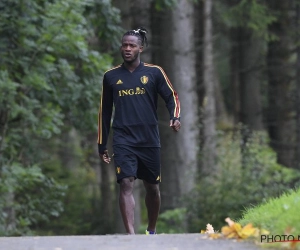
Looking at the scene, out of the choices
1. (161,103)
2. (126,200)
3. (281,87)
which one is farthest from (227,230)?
(281,87)

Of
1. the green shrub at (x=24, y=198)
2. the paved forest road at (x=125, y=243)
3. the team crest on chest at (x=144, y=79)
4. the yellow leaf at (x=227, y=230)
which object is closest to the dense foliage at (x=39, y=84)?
the green shrub at (x=24, y=198)

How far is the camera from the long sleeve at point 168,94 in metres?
10.4

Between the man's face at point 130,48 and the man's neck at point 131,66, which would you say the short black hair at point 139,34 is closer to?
the man's face at point 130,48

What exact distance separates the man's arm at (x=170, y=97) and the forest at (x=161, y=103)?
19.6ft

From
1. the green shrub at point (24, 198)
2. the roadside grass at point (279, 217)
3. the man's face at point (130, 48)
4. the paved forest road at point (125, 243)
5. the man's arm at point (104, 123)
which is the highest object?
the man's face at point (130, 48)

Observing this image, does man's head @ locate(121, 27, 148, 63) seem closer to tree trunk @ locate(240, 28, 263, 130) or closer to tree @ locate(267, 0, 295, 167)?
tree @ locate(267, 0, 295, 167)

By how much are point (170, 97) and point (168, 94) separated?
0.18ft

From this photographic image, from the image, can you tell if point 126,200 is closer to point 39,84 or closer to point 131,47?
point 131,47

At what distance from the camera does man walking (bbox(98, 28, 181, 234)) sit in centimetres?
1019

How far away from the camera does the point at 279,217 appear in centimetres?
822

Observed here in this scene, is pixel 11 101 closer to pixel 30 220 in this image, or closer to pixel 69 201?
pixel 30 220

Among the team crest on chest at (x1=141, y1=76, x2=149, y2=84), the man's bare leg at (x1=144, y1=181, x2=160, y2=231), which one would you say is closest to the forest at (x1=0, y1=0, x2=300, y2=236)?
the man's bare leg at (x1=144, y1=181, x2=160, y2=231)

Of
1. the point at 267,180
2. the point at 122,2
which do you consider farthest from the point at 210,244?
the point at 122,2

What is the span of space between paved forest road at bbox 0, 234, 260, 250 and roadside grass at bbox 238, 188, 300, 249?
0.95 feet
